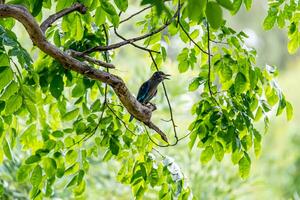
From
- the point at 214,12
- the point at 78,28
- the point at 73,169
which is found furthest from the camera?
the point at 73,169

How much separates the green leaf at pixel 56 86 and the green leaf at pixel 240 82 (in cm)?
38

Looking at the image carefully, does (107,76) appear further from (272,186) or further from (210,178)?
(272,186)

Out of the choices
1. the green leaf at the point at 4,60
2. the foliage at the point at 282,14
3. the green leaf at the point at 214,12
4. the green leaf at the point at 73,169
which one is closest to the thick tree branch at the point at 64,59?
the green leaf at the point at 4,60

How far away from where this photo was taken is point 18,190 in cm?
273

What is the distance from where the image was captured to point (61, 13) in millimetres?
1370

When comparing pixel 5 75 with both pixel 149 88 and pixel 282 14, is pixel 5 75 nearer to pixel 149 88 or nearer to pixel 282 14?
pixel 149 88

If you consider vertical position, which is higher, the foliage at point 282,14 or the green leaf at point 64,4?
the green leaf at point 64,4

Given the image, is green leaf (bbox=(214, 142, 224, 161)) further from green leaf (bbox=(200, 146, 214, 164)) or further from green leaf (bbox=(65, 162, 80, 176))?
green leaf (bbox=(65, 162, 80, 176))

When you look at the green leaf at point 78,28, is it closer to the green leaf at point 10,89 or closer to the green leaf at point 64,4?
the green leaf at point 64,4

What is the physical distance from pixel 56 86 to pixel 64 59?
239 mm

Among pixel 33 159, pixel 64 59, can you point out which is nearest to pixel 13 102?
pixel 64 59

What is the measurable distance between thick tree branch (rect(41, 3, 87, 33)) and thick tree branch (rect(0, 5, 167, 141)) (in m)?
0.09

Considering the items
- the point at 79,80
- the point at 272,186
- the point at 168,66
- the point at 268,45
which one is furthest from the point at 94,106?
the point at 268,45

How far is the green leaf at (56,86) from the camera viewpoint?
1485 millimetres
